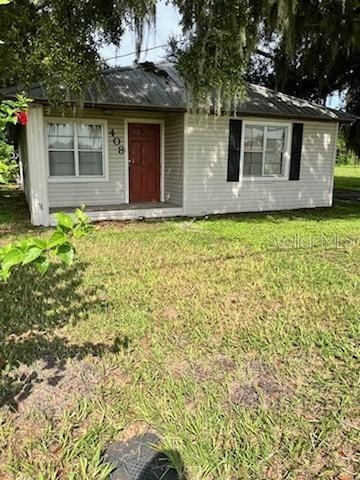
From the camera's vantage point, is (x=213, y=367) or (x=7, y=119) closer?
(x=7, y=119)

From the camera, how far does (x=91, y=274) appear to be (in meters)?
5.11

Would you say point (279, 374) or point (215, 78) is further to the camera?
point (215, 78)

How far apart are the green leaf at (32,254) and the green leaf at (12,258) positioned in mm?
23

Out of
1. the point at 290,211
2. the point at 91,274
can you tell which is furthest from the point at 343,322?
the point at 290,211

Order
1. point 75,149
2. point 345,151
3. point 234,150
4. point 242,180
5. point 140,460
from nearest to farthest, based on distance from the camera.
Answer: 1. point 140,460
2. point 75,149
3. point 234,150
4. point 242,180
5. point 345,151

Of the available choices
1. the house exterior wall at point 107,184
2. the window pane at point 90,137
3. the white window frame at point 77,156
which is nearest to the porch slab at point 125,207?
the house exterior wall at point 107,184

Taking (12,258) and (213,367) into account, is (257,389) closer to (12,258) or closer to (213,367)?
Result: (213,367)

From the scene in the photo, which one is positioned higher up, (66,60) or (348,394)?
(66,60)

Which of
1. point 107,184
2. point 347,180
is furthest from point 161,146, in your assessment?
point 347,180

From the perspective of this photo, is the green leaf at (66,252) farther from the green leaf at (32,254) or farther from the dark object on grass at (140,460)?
the dark object on grass at (140,460)

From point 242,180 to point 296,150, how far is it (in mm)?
1742

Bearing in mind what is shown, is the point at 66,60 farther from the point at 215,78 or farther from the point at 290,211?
the point at 290,211

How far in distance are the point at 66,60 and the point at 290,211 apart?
653cm

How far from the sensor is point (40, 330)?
3594mm
